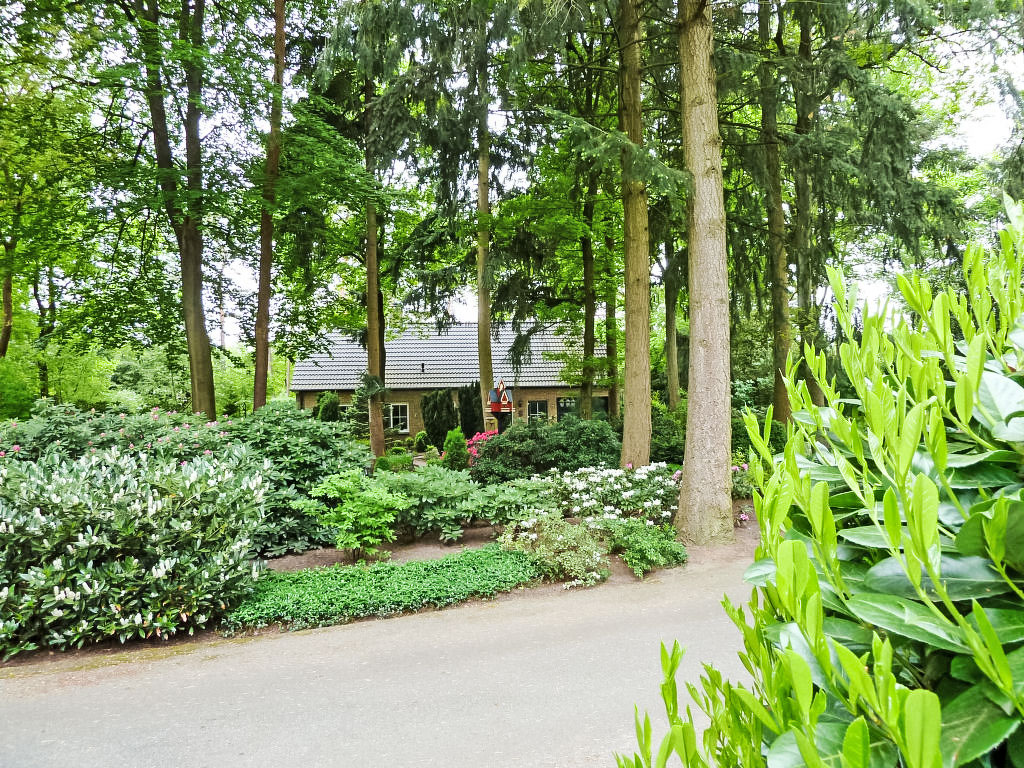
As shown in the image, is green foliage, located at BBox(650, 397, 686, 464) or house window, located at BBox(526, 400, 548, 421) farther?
house window, located at BBox(526, 400, 548, 421)

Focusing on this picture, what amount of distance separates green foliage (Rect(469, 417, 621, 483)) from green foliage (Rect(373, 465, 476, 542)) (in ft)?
8.25

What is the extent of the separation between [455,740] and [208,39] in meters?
12.1

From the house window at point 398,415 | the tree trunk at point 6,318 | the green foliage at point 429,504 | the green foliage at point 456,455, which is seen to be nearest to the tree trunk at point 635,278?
the green foliage at point 429,504

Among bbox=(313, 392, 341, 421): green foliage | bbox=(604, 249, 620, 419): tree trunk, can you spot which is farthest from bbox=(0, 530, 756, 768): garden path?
bbox=(313, 392, 341, 421): green foliage

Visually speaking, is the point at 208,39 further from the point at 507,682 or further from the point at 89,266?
the point at 507,682

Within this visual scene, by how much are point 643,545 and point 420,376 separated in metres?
18.9

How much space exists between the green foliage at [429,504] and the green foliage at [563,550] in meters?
0.91

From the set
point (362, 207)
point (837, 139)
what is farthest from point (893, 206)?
point (362, 207)

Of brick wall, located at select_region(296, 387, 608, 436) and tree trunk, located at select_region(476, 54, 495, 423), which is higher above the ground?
tree trunk, located at select_region(476, 54, 495, 423)

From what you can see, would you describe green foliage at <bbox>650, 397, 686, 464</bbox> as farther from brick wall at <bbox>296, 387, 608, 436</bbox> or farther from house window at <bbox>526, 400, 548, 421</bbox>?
house window at <bbox>526, 400, 548, 421</bbox>

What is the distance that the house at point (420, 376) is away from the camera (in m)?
23.6

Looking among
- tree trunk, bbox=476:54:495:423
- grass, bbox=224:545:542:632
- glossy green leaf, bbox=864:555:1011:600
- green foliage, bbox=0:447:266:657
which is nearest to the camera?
glossy green leaf, bbox=864:555:1011:600

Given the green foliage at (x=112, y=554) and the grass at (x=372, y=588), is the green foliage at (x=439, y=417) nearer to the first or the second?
the grass at (x=372, y=588)

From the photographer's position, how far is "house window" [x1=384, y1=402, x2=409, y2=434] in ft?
77.9
